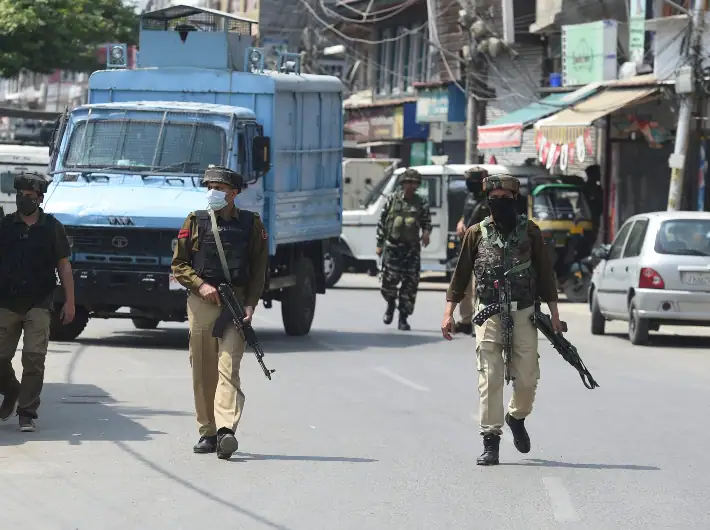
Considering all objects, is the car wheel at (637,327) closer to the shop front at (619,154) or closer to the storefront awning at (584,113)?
the storefront awning at (584,113)

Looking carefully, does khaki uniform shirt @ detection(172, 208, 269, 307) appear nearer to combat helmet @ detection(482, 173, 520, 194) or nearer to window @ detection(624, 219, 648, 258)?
combat helmet @ detection(482, 173, 520, 194)

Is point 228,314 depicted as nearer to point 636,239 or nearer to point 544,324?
point 544,324

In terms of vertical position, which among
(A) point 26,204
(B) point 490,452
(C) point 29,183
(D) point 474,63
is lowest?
(B) point 490,452

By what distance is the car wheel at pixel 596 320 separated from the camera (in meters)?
20.2

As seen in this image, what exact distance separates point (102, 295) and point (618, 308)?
6.33 meters

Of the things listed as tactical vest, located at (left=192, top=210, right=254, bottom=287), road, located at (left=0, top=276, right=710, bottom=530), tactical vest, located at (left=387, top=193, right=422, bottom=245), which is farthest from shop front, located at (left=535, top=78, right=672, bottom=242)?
tactical vest, located at (left=192, top=210, right=254, bottom=287)

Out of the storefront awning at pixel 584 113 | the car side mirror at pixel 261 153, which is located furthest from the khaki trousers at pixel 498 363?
the storefront awning at pixel 584 113

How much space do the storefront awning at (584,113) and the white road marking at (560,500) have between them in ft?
61.2

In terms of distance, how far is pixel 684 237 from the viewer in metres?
18.4

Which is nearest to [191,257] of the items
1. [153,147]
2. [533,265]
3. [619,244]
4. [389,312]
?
[533,265]

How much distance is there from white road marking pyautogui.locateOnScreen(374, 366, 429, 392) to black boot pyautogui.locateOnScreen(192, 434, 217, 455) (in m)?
4.08

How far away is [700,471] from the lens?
945cm

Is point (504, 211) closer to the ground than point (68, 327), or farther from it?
farther from it

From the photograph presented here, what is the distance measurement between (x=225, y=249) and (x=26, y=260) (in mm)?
1642
